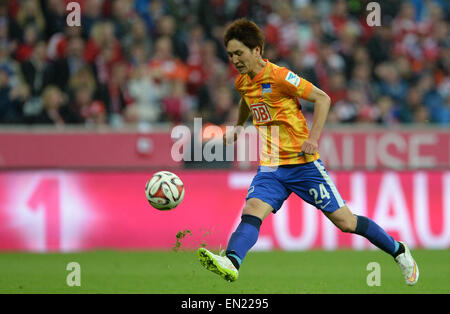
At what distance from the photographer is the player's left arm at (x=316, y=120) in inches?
229

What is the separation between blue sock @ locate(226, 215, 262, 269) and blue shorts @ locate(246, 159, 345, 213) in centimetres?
23

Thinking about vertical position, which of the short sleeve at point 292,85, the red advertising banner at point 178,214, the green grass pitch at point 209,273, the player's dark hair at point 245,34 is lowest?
the green grass pitch at point 209,273

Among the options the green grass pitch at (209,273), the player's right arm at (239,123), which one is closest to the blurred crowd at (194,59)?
the green grass pitch at (209,273)

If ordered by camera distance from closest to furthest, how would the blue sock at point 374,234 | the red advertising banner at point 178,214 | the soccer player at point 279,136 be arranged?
1. the soccer player at point 279,136
2. the blue sock at point 374,234
3. the red advertising banner at point 178,214

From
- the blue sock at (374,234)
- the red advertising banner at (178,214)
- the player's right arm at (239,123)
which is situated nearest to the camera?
the blue sock at (374,234)

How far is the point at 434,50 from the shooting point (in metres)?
14.0

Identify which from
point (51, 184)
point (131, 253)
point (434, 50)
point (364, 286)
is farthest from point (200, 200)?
point (434, 50)

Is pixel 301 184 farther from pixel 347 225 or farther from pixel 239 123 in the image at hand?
pixel 239 123

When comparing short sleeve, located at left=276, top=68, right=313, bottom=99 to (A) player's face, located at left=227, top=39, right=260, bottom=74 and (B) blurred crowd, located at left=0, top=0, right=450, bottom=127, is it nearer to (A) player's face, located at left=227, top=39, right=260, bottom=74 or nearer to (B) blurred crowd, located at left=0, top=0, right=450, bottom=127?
(A) player's face, located at left=227, top=39, right=260, bottom=74

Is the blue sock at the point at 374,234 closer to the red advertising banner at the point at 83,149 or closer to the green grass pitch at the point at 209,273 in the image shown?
the green grass pitch at the point at 209,273

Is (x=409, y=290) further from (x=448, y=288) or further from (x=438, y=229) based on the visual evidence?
(x=438, y=229)

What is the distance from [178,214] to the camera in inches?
392

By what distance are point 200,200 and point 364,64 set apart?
182 inches

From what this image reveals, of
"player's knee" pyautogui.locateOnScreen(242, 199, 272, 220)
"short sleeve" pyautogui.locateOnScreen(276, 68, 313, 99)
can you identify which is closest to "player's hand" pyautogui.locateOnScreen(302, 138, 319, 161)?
"short sleeve" pyautogui.locateOnScreen(276, 68, 313, 99)
